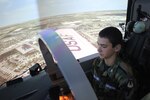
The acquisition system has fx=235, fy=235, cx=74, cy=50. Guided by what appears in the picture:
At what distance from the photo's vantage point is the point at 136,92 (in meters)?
1.07

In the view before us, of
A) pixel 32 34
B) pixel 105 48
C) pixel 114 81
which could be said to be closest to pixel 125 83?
pixel 114 81

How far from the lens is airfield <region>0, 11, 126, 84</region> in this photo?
211 centimetres

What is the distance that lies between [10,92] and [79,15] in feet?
8.37

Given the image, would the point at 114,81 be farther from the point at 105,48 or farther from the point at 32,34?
the point at 32,34

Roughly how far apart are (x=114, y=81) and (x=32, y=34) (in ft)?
6.29

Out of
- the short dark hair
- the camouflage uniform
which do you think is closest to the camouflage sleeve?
the camouflage uniform

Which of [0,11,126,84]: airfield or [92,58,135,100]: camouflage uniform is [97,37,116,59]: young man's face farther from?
[0,11,126,84]: airfield

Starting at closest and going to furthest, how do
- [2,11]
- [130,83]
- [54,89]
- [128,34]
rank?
[54,89], [130,83], [128,34], [2,11]

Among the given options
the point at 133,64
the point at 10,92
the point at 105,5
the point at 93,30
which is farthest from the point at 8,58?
the point at 105,5

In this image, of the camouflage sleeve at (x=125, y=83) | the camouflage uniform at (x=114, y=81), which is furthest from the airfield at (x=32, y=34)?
the camouflage sleeve at (x=125, y=83)

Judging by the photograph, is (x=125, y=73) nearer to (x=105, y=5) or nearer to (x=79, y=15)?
(x=79, y=15)

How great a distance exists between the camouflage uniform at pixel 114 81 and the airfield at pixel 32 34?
798mm

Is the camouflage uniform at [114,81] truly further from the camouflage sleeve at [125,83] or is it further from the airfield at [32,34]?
→ the airfield at [32,34]

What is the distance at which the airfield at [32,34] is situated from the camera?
2113 mm
